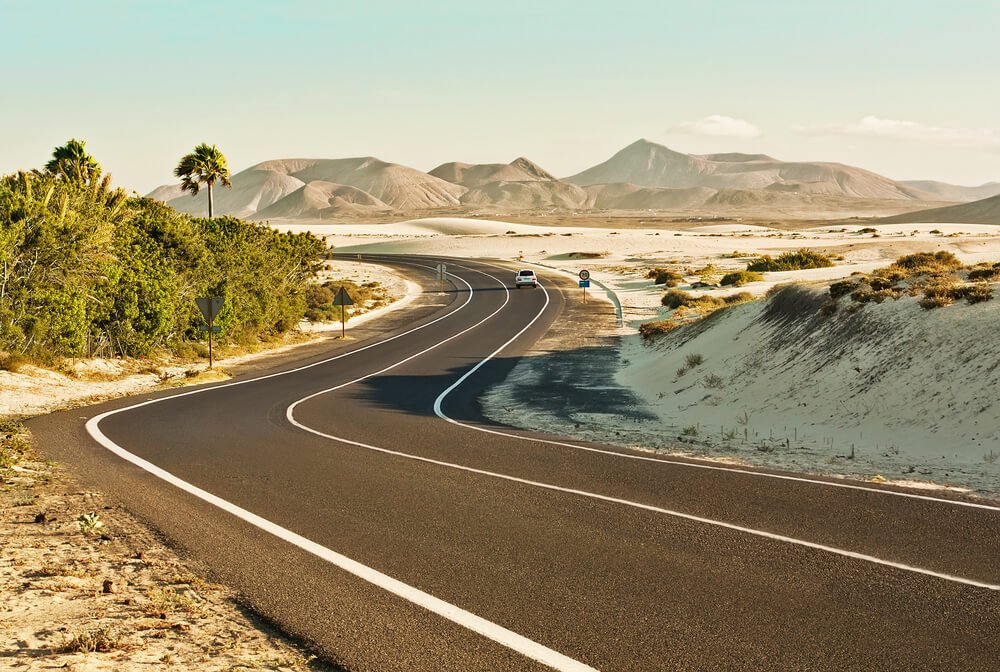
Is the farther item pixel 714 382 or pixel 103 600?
pixel 714 382

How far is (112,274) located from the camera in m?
28.3

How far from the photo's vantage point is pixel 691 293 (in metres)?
53.4

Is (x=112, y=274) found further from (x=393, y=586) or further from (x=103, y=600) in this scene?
(x=393, y=586)

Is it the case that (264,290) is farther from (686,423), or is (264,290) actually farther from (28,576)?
(28,576)

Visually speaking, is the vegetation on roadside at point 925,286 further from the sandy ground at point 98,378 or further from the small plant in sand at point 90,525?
the sandy ground at point 98,378

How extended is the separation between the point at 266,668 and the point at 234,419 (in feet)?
45.3

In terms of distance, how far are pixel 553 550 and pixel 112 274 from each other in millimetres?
24249

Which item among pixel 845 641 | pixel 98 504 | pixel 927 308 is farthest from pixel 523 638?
pixel 927 308

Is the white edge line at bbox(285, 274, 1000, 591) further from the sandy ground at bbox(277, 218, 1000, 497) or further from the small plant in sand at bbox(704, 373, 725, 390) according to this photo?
the small plant in sand at bbox(704, 373, 725, 390)

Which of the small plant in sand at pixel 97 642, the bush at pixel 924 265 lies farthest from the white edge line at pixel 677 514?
the bush at pixel 924 265

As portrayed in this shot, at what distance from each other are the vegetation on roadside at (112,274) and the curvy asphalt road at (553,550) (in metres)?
10.9

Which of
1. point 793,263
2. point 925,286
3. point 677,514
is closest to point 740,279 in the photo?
point 793,263

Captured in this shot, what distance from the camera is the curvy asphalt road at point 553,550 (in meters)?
6.27

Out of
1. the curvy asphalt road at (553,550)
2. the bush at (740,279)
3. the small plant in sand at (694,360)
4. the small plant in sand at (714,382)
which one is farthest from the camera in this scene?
the bush at (740,279)
